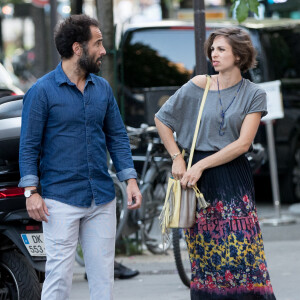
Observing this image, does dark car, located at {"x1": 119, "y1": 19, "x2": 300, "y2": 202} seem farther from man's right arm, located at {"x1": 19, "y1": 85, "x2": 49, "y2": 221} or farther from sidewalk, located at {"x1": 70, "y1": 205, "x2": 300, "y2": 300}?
man's right arm, located at {"x1": 19, "y1": 85, "x2": 49, "y2": 221}

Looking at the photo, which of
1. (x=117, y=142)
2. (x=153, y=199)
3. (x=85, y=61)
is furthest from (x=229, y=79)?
(x=153, y=199)

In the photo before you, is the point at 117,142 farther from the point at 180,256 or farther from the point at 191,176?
the point at 180,256

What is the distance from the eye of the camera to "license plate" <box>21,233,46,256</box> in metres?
4.99

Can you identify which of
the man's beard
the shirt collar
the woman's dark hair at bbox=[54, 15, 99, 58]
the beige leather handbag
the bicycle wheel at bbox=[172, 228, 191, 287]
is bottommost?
the bicycle wheel at bbox=[172, 228, 191, 287]

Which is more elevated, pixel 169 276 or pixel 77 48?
pixel 77 48

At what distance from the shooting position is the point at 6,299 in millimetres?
5078

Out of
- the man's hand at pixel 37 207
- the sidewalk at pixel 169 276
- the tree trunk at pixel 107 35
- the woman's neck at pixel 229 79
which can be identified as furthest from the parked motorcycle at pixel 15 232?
the tree trunk at pixel 107 35

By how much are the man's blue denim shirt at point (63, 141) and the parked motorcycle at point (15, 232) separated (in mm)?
580

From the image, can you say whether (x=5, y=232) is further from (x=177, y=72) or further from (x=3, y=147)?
(x=177, y=72)

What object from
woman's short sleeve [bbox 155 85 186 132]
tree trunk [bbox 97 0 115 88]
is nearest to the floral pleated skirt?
woman's short sleeve [bbox 155 85 186 132]

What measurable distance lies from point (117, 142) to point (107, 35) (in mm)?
3401

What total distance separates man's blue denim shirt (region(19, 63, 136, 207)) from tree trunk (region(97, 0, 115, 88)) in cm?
341

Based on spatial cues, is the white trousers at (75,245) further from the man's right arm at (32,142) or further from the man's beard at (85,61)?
the man's beard at (85,61)

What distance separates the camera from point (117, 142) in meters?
4.64
